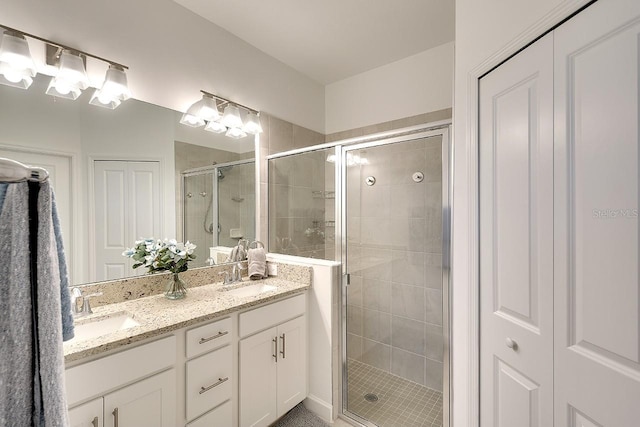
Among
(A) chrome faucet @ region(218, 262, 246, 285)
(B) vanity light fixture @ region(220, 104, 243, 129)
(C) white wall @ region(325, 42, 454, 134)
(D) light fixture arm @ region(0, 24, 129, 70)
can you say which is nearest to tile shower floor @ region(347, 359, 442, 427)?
(A) chrome faucet @ region(218, 262, 246, 285)

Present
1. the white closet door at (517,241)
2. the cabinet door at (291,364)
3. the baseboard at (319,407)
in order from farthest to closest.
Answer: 1. the baseboard at (319,407)
2. the cabinet door at (291,364)
3. the white closet door at (517,241)

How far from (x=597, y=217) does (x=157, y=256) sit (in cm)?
190

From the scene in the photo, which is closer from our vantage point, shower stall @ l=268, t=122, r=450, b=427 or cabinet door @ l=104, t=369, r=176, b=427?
cabinet door @ l=104, t=369, r=176, b=427

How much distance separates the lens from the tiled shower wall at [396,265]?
1806mm

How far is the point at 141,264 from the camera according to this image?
163 centimetres

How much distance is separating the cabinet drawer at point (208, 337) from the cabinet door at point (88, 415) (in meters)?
0.35

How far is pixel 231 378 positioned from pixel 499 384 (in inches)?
49.4

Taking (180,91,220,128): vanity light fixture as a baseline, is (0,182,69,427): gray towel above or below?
below

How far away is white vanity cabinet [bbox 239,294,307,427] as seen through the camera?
1.60m

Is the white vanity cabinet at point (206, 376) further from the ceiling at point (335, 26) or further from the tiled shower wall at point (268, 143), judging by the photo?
the ceiling at point (335, 26)

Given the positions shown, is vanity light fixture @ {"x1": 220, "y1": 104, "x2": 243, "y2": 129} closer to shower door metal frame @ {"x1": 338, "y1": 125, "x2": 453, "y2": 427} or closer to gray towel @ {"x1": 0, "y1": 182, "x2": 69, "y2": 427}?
shower door metal frame @ {"x1": 338, "y1": 125, "x2": 453, "y2": 427}

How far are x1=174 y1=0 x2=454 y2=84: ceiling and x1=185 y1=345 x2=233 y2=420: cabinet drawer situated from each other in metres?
2.13

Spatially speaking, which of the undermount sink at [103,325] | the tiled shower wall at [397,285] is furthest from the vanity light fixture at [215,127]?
the undermount sink at [103,325]

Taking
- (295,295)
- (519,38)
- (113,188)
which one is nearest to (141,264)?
(113,188)
